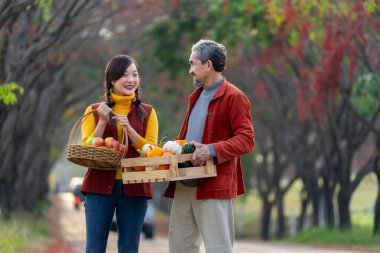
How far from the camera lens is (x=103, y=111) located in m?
7.59

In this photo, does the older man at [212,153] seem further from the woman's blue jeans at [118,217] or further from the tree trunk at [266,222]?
the tree trunk at [266,222]

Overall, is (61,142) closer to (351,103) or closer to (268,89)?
(268,89)

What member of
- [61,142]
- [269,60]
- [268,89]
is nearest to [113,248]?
[269,60]

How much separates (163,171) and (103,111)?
66cm

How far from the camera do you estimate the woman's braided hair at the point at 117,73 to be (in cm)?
778

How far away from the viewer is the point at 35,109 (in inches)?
1012

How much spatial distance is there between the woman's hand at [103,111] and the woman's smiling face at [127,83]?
0.63 feet

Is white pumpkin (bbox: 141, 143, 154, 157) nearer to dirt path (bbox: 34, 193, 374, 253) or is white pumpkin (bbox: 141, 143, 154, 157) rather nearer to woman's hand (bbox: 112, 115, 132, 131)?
woman's hand (bbox: 112, 115, 132, 131)

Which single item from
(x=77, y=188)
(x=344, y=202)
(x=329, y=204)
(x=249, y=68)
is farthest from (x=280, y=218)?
(x=77, y=188)

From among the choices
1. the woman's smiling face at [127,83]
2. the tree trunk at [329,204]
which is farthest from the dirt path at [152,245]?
the woman's smiling face at [127,83]

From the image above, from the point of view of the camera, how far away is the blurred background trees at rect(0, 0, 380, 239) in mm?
19812

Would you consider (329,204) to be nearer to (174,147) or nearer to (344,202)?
(344,202)

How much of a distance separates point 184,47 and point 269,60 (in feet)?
8.38

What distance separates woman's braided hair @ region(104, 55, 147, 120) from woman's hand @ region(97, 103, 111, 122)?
153 mm
